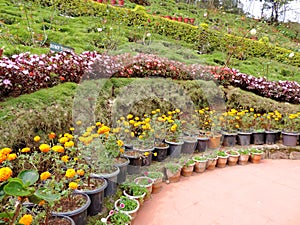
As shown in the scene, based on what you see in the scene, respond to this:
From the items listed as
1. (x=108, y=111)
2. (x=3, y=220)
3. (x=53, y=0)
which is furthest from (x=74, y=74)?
(x=53, y=0)

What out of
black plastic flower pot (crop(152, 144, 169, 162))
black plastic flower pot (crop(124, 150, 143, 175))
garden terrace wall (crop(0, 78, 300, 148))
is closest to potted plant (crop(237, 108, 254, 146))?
garden terrace wall (crop(0, 78, 300, 148))

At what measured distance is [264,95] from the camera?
214 inches

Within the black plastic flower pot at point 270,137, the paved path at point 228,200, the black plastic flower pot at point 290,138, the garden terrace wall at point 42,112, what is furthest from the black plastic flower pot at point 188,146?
the black plastic flower pot at point 290,138

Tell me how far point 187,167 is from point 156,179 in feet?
1.90

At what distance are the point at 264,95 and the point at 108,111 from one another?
3605mm

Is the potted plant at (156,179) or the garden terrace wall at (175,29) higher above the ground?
the garden terrace wall at (175,29)

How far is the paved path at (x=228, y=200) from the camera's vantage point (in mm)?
2283

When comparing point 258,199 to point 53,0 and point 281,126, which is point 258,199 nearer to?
point 281,126

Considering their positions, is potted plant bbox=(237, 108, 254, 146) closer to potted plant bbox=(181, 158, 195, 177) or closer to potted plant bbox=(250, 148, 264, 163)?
potted plant bbox=(250, 148, 264, 163)

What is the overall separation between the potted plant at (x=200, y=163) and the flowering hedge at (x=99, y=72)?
1.63 m

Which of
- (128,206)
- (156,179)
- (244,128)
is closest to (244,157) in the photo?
(244,128)

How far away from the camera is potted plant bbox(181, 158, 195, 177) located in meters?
3.14

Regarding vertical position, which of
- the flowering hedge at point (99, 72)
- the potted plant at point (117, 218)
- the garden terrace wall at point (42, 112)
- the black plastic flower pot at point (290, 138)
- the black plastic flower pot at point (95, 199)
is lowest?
the potted plant at point (117, 218)

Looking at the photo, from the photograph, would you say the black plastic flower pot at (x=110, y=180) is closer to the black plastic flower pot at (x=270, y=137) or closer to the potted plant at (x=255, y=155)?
the potted plant at (x=255, y=155)
